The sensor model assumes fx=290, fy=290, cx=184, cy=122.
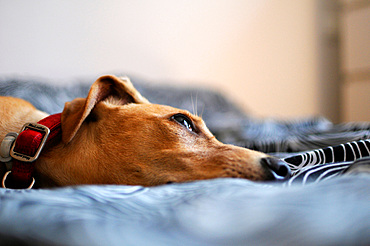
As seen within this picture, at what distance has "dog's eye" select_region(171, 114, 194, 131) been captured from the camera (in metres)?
0.92

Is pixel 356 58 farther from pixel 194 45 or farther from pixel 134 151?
pixel 134 151

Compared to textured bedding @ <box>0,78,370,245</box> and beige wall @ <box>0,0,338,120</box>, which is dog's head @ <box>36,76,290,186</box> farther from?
beige wall @ <box>0,0,338,120</box>

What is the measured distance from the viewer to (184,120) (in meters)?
0.93

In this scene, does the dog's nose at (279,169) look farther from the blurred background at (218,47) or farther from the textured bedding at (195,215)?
the blurred background at (218,47)

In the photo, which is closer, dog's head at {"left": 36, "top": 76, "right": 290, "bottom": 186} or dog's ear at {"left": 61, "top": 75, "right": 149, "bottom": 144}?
dog's head at {"left": 36, "top": 76, "right": 290, "bottom": 186}

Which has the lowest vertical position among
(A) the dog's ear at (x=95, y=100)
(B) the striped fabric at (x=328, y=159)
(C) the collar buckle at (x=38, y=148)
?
(B) the striped fabric at (x=328, y=159)

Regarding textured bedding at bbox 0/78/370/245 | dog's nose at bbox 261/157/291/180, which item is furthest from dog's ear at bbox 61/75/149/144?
dog's nose at bbox 261/157/291/180

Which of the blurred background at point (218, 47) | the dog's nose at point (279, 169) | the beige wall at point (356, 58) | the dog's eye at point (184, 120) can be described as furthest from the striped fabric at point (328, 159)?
the beige wall at point (356, 58)

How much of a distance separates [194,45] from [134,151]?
2.58 metres

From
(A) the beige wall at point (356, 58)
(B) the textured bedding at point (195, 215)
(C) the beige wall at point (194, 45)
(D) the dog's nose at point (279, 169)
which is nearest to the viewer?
(B) the textured bedding at point (195, 215)

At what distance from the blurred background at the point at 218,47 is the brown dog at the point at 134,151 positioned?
137cm

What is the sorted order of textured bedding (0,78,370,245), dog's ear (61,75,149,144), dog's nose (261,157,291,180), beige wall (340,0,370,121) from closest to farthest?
textured bedding (0,78,370,245), dog's nose (261,157,291,180), dog's ear (61,75,149,144), beige wall (340,0,370,121)

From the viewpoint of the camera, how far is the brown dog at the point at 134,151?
712mm

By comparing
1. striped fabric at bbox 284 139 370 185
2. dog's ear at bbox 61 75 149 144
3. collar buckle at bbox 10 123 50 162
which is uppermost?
dog's ear at bbox 61 75 149 144
